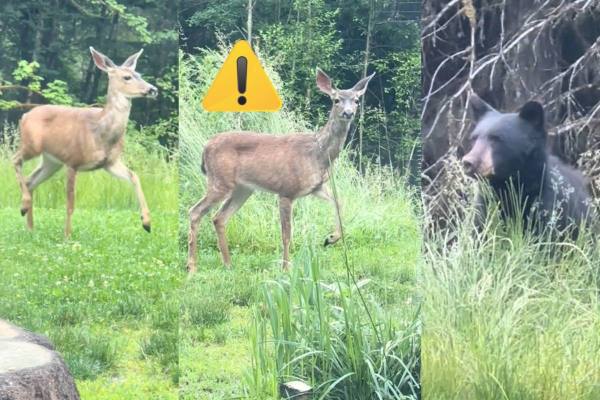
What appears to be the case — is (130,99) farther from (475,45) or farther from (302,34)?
(475,45)

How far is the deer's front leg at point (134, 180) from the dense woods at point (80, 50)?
0.86 feet

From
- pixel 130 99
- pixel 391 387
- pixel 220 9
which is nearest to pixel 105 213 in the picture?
pixel 130 99

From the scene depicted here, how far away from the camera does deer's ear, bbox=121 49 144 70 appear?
17.1 ft

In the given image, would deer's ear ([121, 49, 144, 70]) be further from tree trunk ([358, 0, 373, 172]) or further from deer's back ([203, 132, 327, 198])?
tree trunk ([358, 0, 373, 172])

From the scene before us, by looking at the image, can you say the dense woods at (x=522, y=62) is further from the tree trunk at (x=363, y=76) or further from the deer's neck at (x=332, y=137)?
the deer's neck at (x=332, y=137)

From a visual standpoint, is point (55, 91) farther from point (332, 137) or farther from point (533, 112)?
point (533, 112)

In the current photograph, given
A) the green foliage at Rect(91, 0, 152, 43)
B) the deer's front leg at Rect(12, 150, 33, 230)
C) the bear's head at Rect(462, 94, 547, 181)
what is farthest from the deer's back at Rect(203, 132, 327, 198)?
the deer's front leg at Rect(12, 150, 33, 230)

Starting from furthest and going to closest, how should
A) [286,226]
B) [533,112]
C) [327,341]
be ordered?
[286,226]
[327,341]
[533,112]

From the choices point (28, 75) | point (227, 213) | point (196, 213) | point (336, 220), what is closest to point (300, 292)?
point (336, 220)

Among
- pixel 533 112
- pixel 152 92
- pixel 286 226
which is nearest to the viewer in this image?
pixel 533 112

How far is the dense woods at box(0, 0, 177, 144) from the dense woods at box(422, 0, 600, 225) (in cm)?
143

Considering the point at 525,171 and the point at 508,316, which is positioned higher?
the point at 525,171

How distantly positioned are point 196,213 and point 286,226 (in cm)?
49

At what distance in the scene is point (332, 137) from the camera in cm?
506
